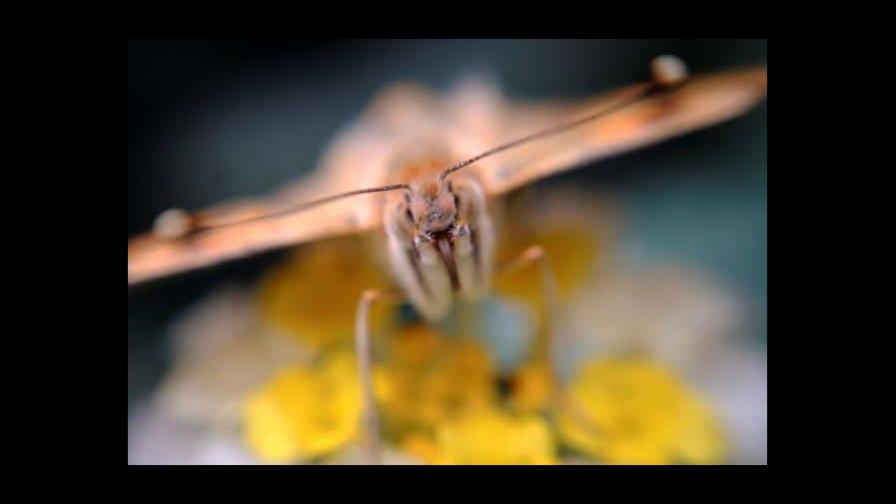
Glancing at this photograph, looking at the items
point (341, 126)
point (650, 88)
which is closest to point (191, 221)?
point (341, 126)

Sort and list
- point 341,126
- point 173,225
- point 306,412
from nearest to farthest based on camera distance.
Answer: point 173,225, point 306,412, point 341,126

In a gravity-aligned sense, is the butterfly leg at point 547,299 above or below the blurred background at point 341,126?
below

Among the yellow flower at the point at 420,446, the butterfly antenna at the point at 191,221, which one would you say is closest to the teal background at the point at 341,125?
the butterfly antenna at the point at 191,221

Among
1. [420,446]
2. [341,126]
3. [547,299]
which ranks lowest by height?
[420,446]

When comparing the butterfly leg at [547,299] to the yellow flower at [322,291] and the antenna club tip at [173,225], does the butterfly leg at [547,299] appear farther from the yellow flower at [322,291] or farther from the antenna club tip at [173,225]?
the antenna club tip at [173,225]

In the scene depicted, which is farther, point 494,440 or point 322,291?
point 322,291

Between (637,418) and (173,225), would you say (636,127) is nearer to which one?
(637,418)

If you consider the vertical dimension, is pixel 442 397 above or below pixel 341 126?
below
